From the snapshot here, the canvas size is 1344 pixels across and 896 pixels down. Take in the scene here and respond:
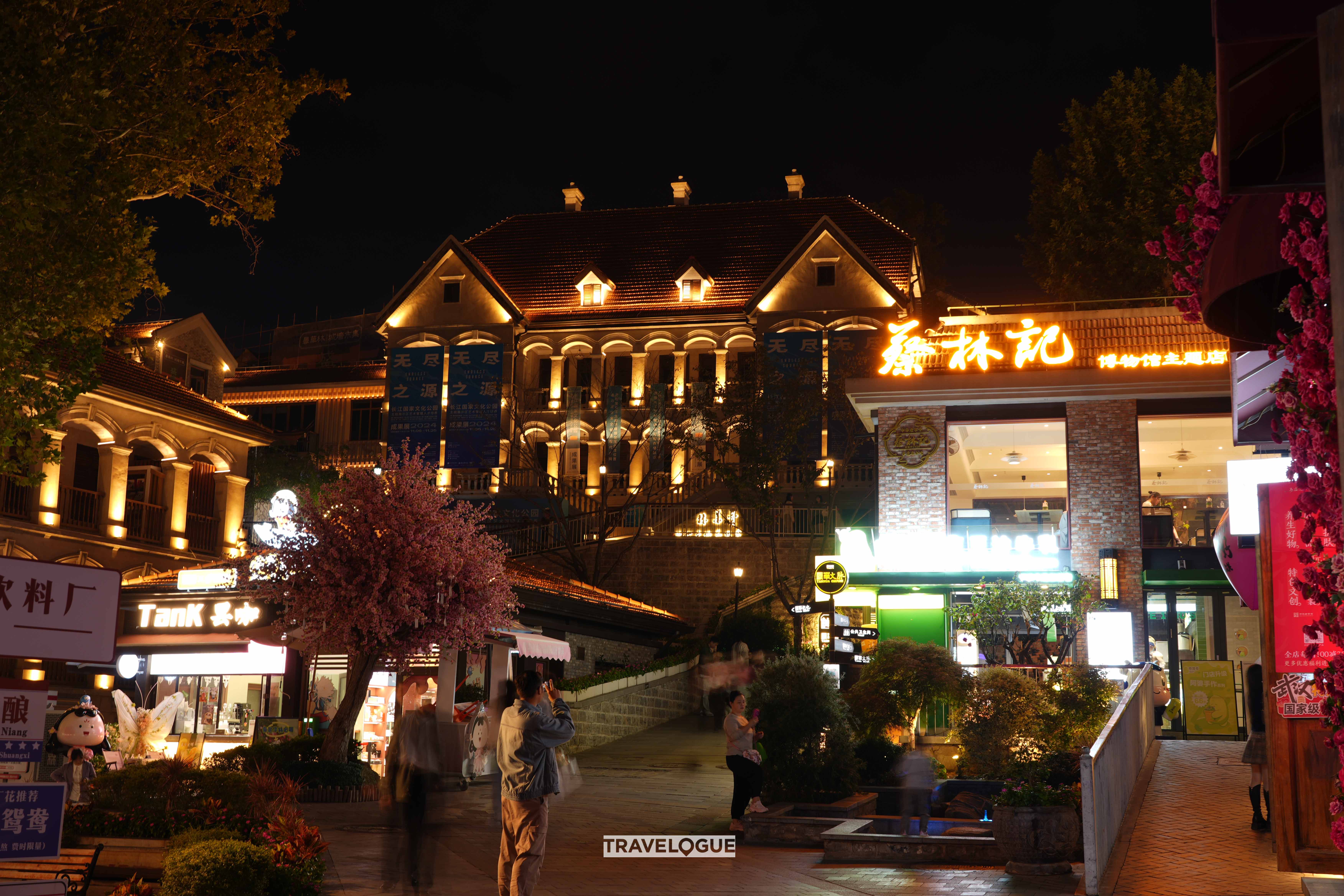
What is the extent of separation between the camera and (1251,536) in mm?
13141

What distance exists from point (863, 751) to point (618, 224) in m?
37.0

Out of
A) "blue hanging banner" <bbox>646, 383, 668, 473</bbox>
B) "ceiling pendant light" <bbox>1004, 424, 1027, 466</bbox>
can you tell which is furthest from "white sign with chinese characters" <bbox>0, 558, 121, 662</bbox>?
"blue hanging banner" <bbox>646, 383, 668, 473</bbox>

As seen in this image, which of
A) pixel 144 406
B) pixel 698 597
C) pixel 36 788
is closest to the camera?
pixel 36 788

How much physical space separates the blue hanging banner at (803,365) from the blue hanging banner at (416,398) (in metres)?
11.9

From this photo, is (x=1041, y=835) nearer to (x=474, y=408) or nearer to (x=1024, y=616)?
(x=1024, y=616)

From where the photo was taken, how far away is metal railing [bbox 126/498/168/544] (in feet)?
112

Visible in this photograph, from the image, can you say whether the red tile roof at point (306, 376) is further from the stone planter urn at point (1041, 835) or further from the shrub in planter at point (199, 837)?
the stone planter urn at point (1041, 835)

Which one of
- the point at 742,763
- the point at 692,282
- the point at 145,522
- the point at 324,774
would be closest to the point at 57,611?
the point at 742,763

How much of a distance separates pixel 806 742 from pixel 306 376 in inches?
1691

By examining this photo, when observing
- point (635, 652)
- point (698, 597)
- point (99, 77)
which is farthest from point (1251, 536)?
point (698, 597)

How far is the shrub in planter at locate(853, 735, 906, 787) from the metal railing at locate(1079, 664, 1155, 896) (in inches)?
120

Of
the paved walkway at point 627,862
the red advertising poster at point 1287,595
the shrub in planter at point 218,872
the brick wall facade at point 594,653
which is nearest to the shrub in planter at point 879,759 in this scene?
the paved walkway at point 627,862

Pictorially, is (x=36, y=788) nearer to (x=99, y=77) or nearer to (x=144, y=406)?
(x=99, y=77)

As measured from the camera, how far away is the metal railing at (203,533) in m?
35.8
